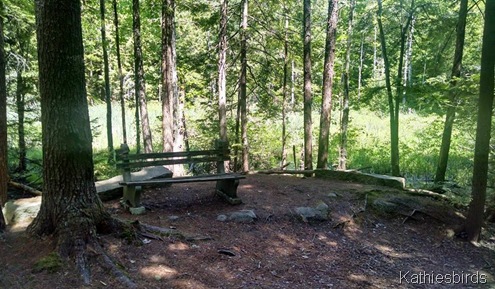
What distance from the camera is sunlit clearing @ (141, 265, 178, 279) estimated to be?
3.77m

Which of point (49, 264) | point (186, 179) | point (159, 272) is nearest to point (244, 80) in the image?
point (186, 179)

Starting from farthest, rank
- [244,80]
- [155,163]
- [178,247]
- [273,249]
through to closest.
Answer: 1. [244,80]
2. [155,163]
3. [273,249]
4. [178,247]

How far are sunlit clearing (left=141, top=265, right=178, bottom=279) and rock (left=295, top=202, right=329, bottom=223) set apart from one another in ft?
10.6

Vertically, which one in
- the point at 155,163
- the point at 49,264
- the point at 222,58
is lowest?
the point at 49,264

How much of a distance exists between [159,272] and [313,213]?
360 centimetres

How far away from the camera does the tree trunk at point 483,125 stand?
6125 mm

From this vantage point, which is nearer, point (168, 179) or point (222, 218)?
point (222, 218)

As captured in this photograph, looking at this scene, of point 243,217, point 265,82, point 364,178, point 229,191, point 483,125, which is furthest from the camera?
point 265,82

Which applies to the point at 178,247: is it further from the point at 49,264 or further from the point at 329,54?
the point at 329,54

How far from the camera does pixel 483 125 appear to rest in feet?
20.5

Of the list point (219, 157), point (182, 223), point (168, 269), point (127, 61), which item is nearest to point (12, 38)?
point (219, 157)

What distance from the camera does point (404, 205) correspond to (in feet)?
24.6

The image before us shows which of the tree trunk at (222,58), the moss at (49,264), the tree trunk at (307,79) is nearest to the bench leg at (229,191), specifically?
the moss at (49,264)

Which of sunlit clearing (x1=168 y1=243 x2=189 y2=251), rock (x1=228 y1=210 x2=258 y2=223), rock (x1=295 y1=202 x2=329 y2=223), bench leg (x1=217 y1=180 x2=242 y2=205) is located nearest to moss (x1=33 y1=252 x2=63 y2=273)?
sunlit clearing (x1=168 y1=243 x2=189 y2=251)
